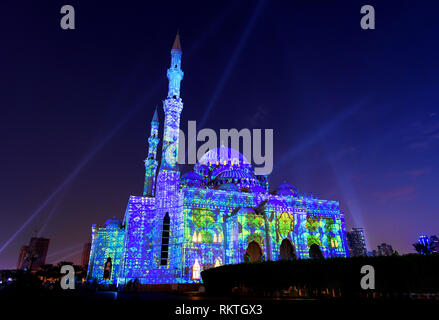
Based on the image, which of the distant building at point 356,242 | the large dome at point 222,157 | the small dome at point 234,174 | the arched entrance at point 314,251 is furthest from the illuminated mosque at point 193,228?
the distant building at point 356,242

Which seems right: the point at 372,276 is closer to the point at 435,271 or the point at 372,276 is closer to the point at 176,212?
the point at 435,271

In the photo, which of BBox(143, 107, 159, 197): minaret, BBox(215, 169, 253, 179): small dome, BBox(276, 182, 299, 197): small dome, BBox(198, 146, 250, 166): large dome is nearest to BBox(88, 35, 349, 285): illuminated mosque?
BBox(276, 182, 299, 197): small dome

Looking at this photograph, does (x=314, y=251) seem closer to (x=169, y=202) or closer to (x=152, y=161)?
(x=169, y=202)

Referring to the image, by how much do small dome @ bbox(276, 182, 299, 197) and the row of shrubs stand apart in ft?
77.5

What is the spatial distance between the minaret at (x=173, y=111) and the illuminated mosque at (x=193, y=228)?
111 mm

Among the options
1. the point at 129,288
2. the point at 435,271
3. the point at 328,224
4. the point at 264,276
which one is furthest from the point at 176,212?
the point at 435,271

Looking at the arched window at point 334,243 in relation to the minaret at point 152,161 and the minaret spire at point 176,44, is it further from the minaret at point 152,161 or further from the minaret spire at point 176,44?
→ the minaret spire at point 176,44

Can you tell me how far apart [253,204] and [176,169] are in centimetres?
994

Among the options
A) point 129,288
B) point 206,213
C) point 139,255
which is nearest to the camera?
point 129,288

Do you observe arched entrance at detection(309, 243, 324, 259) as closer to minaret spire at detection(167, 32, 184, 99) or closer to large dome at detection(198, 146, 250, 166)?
large dome at detection(198, 146, 250, 166)

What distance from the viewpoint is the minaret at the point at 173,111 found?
33.6m

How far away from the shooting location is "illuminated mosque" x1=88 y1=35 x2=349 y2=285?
96.0 feet

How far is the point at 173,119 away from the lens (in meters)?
35.8

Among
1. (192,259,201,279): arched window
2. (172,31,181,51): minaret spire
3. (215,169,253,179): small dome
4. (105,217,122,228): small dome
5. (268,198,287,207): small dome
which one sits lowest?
(192,259,201,279): arched window
